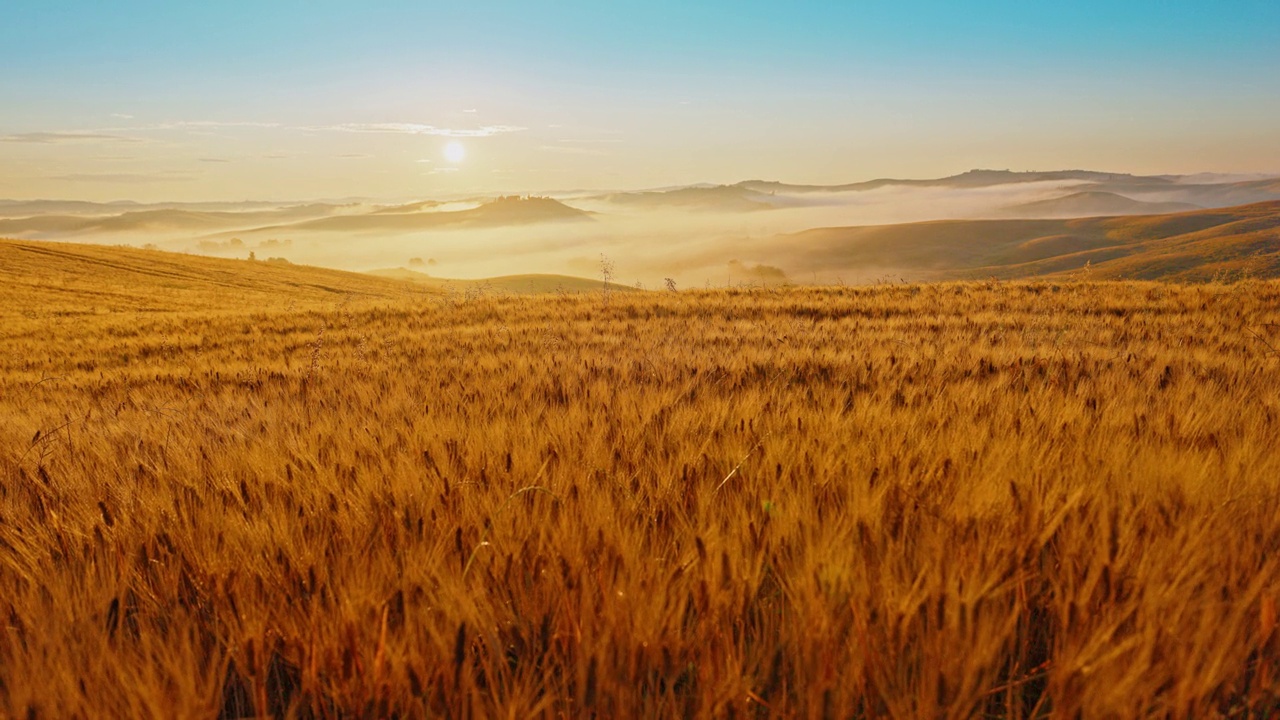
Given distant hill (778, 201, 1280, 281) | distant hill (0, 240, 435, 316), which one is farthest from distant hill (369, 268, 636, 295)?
distant hill (778, 201, 1280, 281)

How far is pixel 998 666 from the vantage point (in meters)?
1.01

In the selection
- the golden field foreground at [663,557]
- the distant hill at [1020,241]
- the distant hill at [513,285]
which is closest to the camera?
the golden field foreground at [663,557]

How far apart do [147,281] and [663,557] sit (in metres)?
44.0

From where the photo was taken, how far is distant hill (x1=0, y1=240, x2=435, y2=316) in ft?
85.6

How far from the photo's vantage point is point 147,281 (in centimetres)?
3628

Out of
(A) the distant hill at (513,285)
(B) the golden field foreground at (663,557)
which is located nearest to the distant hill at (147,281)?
(A) the distant hill at (513,285)

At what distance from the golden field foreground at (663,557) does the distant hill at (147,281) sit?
2140 centimetres

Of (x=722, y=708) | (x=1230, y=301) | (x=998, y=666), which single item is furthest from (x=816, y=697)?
(x=1230, y=301)

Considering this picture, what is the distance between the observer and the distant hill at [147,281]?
26.1 meters

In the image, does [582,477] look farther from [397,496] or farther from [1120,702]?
[1120,702]

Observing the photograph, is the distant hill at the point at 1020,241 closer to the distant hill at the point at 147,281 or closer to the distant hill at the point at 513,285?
the distant hill at the point at 513,285

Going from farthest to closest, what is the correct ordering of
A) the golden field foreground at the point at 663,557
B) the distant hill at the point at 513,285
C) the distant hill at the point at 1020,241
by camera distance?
the distant hill at the point at 1020,241 → the distant hill at the point at 513,285 → the golden field foreground at the point at 663,557

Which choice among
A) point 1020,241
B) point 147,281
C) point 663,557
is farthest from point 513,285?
point 1020,241

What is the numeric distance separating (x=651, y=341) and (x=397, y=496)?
Answer: 4.71m
